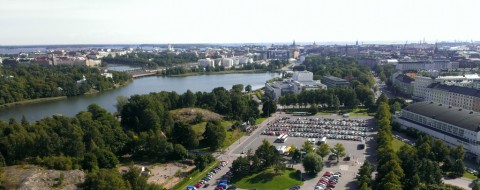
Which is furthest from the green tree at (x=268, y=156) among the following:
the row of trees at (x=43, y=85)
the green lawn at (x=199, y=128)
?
the row of trees at (x=43, y=85)

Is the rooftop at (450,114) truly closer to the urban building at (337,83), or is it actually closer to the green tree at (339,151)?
the green tree at (339,151)

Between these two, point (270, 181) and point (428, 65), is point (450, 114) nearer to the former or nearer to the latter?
point (270, 181)

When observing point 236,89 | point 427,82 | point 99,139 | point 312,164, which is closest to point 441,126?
point 312,164

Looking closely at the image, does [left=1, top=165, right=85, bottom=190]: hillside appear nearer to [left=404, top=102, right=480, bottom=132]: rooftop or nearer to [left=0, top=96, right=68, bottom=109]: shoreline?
[left=404, top=102, right=480, bottom=132]: rooftop

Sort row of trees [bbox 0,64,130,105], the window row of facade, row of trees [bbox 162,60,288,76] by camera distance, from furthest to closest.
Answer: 1. row of trees [bbox 162,60,288,76]
2. row of trees [bbox 0,64,130,105]
3. the window row of facade

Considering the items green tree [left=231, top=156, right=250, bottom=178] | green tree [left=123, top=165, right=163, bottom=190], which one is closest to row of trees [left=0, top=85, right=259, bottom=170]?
green tree [left=123, top=165, right=163, bottom=190]

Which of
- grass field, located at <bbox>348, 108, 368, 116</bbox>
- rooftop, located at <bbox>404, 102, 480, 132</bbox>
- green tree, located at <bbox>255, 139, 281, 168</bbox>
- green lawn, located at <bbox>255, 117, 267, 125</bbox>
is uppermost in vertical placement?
rooftop, located at <bbox>404, 102, 480, 132</bbox>
